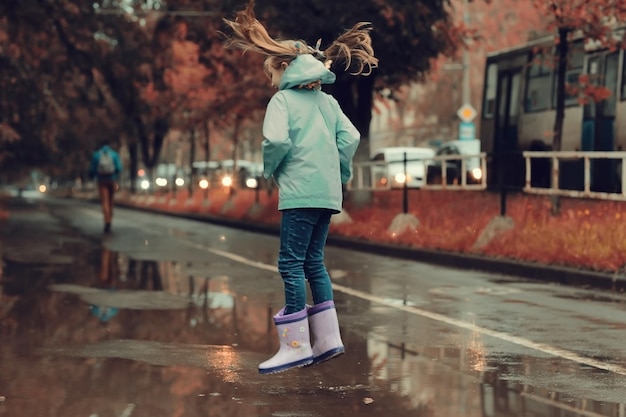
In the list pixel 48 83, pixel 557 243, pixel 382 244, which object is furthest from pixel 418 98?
pixel 557 243

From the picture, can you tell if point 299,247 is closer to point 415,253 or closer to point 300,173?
point 300,173

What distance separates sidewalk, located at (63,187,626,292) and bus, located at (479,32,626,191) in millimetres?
1840

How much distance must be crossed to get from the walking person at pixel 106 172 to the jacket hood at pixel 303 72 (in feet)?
66.9

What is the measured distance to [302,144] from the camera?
318 inches

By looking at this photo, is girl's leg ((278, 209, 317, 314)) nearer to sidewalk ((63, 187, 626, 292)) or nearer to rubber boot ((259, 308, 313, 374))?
rubber boot ((259, 308, 313, 374))

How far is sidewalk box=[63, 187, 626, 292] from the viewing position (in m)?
15.5

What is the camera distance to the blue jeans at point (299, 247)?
317 inches

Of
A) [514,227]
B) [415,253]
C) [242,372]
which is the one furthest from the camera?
[415,253]

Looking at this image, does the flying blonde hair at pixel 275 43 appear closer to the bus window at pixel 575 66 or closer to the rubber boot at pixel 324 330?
the rubber boot at pixel 324 330

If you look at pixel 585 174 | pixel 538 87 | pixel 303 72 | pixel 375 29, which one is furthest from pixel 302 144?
pixel 538 87

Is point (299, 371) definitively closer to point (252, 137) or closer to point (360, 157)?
point (360, 157)

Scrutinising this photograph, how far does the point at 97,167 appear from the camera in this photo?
1111 inches

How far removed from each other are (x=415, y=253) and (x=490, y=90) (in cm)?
1271

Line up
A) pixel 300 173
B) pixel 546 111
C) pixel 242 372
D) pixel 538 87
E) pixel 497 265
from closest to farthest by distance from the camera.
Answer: pixel 300 173 → pixel 242 372 → pixel 497 265 → pixel 546 111 → pixel 538 87
